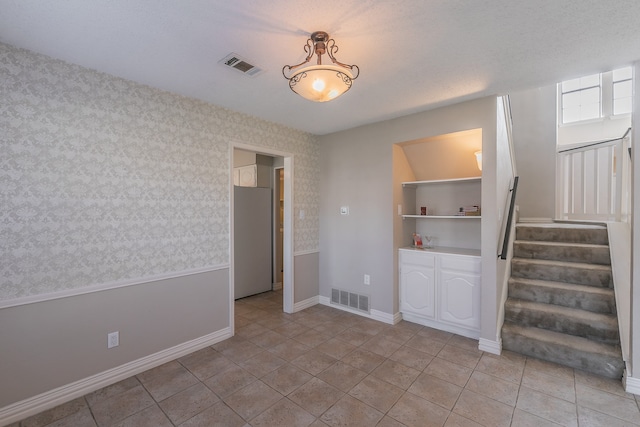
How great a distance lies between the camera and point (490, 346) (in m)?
2.74

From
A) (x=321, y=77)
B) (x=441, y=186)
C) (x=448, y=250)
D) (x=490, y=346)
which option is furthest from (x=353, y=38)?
(x=490, y=346)

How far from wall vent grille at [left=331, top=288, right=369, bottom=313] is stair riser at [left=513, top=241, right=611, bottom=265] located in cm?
196

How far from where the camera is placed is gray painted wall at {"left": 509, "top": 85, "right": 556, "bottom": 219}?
4742 mm

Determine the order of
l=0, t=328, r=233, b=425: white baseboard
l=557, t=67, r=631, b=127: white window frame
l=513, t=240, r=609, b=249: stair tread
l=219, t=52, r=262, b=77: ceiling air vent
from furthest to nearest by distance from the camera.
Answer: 1. l=557, t=67, r=631, b=127: white window frame
2. l=513, t=240, r=609, b=249: stair tread
3. l=219, t=52, r=262, b=77: ceiling air vent
4. l=0, t=328, r=233, b=425: white baseboard

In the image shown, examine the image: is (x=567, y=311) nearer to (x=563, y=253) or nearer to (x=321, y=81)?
(x=563, y=253)

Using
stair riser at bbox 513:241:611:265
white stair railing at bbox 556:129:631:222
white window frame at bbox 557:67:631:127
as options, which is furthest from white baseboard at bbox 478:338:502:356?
white window frame at bbox 557:67:631:127

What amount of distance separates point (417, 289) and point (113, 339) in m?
3.06

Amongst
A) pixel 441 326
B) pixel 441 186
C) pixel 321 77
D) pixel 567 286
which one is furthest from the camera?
pixel 441 186

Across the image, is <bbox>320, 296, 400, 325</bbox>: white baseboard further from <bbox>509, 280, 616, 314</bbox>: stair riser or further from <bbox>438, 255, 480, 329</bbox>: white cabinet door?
<bbox>509, 280, 616, 314</bbox>: stair riser

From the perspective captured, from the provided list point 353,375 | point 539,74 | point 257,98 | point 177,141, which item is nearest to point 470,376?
point 353,375

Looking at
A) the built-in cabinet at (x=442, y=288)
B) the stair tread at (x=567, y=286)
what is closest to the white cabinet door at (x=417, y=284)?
the built-in cabinet at (x=442, y=288)

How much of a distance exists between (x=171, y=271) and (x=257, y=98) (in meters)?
1.86

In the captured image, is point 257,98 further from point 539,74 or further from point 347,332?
point 347,332

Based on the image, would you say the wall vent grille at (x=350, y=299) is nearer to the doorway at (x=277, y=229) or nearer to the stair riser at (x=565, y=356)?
the doorway at (x=277, y=229)
